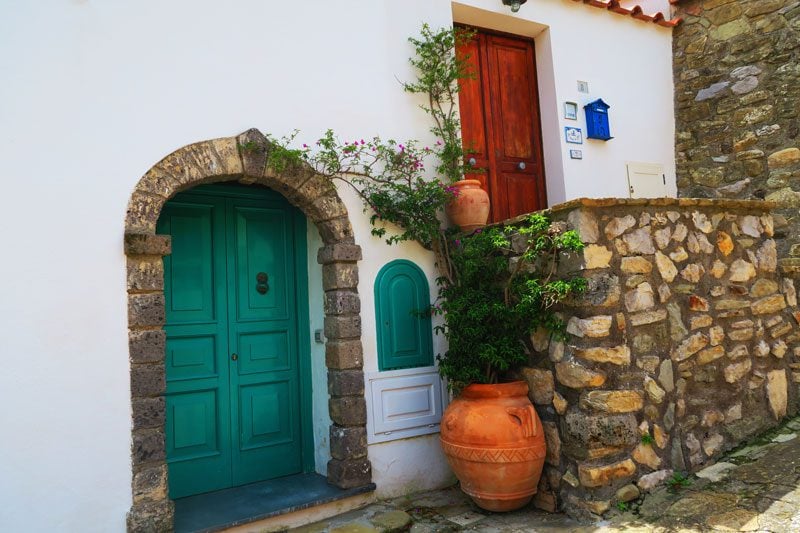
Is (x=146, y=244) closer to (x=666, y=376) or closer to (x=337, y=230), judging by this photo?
(x=337, y=230)

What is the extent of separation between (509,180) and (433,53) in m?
1.22

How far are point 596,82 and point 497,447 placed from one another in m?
3.32

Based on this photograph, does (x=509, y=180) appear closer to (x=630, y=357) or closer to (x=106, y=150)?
(x=630, y=357)

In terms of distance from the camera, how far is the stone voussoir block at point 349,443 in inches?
141

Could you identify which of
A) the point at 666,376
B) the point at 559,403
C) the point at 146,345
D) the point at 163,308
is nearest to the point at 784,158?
the point at 666,376

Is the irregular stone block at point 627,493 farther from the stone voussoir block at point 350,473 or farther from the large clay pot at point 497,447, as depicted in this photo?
the stone voussoir block at point 350,473

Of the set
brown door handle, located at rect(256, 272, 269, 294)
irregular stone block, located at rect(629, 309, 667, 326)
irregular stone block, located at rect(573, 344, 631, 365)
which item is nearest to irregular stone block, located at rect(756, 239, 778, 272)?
irregular stone block, located at rect(629, 309, 667, 326)

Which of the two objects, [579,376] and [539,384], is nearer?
[579,376]

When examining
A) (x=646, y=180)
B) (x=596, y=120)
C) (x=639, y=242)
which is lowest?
(x=639, y=242)

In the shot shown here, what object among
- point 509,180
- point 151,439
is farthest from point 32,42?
point 509,180

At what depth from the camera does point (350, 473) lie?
11.7 ft

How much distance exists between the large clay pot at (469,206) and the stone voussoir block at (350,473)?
1620 millimetres

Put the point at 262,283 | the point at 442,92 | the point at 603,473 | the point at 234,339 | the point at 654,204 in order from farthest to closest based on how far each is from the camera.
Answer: the point at 442,92 → the point at 262,283 → the point at 234,339 → the point at 654,204 → the point at 603,473

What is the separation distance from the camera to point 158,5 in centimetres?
331
